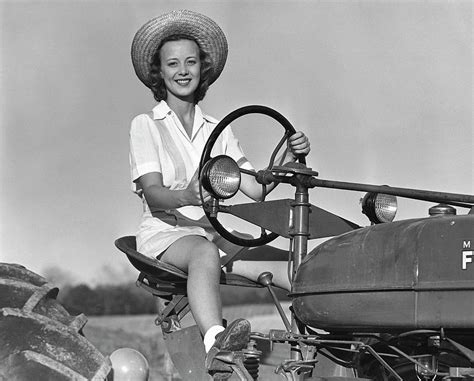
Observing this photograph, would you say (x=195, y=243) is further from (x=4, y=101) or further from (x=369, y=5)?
(x=4, y=101)

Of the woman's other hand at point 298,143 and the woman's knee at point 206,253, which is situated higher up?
the woman's other hand at point 298,143

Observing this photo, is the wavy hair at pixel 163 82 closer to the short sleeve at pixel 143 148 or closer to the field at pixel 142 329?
the short sleeve at pixel 143 148

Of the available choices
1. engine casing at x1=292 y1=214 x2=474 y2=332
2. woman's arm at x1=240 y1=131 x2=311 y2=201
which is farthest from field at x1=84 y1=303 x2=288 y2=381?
engine casing at x1=292 y1=214 x2=474 y2=332

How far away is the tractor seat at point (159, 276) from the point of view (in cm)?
412

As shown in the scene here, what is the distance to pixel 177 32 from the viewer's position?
15.6ft

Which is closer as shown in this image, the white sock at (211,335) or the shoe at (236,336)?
the shoe at (236,336)

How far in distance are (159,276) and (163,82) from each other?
Result: 980 mm

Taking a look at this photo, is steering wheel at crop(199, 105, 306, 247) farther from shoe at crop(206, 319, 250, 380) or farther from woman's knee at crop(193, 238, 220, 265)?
shoe at crop(206, 319, 250, 380)

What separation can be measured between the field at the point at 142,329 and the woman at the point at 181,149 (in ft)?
11.6

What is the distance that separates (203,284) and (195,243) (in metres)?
0.19

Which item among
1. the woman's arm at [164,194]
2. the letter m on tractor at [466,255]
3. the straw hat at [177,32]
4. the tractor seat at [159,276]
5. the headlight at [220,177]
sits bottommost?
the tractor seat at [159,276]

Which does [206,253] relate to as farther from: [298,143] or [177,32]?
[177,32]

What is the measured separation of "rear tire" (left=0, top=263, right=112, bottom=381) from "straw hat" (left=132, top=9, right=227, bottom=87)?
1249 millimetres

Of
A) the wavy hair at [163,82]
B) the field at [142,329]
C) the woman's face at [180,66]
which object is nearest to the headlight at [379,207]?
the woman's face at [180,66]
